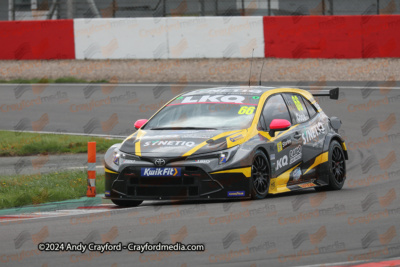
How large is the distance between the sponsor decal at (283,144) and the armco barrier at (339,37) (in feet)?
44.2

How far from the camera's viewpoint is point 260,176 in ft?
37.6

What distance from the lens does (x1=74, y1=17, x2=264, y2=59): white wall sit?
26.0 metres

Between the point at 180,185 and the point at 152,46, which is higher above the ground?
the point at 152,46

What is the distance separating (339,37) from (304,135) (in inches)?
518

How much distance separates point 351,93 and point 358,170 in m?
8.74

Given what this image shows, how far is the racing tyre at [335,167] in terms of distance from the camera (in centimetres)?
1289

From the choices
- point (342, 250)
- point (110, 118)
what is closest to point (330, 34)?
point (110, 118)

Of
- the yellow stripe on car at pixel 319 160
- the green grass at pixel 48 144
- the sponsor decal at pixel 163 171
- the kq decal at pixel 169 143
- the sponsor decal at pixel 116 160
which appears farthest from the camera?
the green grass at pixel 48 144

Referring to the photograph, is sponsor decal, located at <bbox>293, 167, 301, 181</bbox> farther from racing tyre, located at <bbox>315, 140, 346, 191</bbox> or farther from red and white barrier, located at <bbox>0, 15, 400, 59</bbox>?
red and white barrier, located at <bbox>0, 15, 400, 59</bbox>

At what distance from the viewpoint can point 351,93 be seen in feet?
78.0

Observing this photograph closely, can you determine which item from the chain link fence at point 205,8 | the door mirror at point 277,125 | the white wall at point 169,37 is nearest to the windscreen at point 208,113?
the door mirror at point 277,125

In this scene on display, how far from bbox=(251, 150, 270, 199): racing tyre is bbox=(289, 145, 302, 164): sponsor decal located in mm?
740

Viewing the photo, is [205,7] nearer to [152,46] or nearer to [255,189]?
[152,46]

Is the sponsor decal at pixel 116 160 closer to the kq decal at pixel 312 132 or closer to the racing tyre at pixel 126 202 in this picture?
the racing tyre at pixel 126 202
